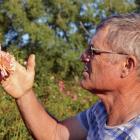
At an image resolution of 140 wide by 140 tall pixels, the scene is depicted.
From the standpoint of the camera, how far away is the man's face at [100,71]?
3137 mm

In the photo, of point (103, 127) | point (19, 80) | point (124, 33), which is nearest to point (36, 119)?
point (19, 80)

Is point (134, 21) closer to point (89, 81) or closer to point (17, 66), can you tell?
point (89, 81)

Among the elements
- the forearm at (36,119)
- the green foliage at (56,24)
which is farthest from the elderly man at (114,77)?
the green foliage at (56,24)

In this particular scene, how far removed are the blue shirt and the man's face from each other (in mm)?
191

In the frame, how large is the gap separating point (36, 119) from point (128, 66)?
2.29ft

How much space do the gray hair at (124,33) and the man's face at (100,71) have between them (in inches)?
1.7

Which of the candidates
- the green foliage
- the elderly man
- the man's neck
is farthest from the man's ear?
the green foliage

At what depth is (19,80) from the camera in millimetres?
3395

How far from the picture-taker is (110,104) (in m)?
3.21

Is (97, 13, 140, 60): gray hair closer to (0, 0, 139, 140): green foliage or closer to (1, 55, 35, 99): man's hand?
(1, 55, 35, 99): man's hand

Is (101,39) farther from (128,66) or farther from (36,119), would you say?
(36,119)

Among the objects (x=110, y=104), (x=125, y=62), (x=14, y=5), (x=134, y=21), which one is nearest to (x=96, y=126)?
(x=110, y=104)

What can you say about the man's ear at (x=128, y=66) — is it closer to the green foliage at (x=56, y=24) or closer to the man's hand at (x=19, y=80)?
the man's hand at (x=19, y=80)

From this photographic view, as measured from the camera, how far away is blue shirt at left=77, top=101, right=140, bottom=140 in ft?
9.62
